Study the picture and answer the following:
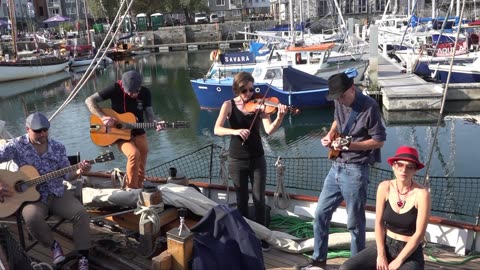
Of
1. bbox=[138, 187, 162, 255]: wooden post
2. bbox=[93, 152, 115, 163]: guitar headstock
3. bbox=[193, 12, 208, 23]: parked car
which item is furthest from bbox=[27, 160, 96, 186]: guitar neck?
bbox=[193, 12, 208, 23]: parked car

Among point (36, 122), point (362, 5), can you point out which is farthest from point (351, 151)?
point (362, 5)

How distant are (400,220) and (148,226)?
1.90 meters

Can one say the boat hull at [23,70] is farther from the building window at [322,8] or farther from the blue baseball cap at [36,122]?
the building window at [322,8]

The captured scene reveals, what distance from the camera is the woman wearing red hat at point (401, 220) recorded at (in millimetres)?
2920

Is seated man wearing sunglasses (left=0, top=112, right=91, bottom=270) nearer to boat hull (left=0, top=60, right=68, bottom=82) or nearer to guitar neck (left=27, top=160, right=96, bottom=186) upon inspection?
guitar neck (left=27, top=160, right=96, bottom=186)

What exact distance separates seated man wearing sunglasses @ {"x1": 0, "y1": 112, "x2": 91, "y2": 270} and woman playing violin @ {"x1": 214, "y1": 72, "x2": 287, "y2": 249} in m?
1.22

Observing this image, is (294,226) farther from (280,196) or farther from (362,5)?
(362,5)

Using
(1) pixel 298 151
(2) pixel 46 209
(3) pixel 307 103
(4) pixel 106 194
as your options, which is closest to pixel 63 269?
(2) pixel 46 209

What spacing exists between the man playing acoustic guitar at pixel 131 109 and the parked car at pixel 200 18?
52.7 meters

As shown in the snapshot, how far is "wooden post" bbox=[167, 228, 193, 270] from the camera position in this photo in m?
3.03

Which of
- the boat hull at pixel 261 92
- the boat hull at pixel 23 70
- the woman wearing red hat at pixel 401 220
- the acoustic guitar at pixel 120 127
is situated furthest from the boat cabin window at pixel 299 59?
the boat hull at pixel 23 70

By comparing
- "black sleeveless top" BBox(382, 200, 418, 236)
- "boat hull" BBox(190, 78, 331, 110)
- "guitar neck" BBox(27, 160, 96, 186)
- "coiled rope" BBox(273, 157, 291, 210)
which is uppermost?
"guitar neck" BBox(27, 160, 96, 186)

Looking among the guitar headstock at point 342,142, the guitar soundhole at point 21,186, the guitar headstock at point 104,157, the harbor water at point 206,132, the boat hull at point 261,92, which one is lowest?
the harbor water at point 206,132

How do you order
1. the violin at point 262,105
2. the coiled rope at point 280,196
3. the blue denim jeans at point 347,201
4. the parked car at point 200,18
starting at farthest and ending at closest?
the parked car at point 200,18, the coiled rope at point 280,196, the violin at point 262,105, the blue denim jeans at point 347,201
